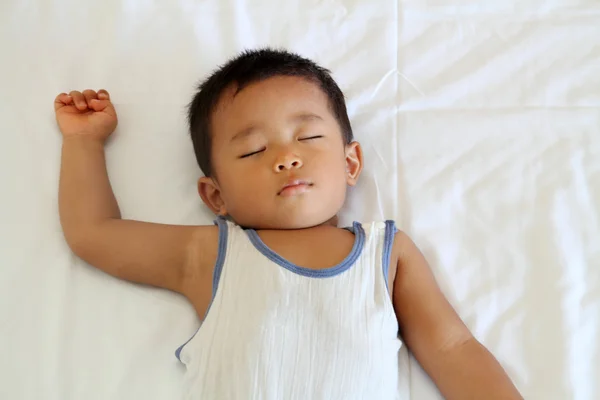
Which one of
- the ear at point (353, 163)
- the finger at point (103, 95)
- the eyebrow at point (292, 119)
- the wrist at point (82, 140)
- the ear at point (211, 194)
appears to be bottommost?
the ear at point (211, 194)

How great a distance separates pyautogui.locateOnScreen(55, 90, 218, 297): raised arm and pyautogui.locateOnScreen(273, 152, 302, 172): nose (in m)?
0.15

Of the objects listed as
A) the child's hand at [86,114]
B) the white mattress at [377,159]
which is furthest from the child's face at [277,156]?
the child's hand at [86,114]

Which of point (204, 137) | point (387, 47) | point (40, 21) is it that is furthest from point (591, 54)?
point (40, 21)

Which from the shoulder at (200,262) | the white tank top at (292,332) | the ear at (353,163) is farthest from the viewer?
the ear at (353,163)

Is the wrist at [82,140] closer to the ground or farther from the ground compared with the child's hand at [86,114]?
closer to the ground

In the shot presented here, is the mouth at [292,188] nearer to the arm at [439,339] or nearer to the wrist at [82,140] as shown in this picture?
the arm at [439,339]

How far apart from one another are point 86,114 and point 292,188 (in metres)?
0.44

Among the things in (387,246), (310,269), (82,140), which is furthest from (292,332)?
(82,140)

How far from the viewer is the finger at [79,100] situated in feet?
3.65

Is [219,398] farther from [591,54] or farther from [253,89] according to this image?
[591,54]

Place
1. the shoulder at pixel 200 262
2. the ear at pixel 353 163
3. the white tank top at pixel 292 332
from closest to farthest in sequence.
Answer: the white tank top at pixel 292 332
the shoulder at pixel 200 262
the ear at pixel 353 163

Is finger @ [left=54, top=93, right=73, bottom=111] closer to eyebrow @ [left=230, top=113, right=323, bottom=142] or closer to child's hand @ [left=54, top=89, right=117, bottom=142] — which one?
child's hand @ [left=54, top=89, right=117, bottom=142]

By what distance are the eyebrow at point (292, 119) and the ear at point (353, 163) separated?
0.30 ft

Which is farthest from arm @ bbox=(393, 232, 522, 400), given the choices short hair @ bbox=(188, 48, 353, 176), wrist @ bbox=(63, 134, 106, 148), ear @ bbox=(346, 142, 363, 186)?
wrist @ bbox=(63, 134, 106, 148)
